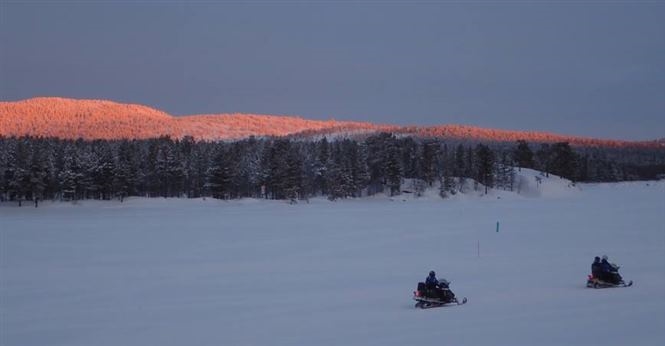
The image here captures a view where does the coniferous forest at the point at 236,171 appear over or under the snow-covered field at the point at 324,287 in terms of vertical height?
over

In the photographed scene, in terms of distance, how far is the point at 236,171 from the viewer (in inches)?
3802

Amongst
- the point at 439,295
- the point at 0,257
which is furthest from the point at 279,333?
the point at 0,257

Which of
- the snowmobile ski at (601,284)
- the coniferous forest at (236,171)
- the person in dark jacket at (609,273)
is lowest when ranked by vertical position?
the snowmobile ski at (601,284)

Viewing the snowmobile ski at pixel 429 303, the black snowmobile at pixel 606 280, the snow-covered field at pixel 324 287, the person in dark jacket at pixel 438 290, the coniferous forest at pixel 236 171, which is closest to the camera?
the snow-covered field at pixel 324 287

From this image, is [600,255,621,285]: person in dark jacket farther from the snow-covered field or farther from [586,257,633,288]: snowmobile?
the snow-covered field

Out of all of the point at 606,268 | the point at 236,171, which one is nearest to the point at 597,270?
the point at 606,268

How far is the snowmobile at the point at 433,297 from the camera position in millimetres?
16672

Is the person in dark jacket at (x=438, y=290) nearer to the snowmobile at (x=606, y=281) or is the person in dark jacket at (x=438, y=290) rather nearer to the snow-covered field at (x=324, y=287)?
the snow-covered field at (x=324, y=287)

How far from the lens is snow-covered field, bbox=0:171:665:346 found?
13.5m

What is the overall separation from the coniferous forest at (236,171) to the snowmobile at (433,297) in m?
73.4

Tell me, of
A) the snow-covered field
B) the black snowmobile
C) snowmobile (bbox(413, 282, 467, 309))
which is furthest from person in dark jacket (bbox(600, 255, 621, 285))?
snowmobile (bbox(413, 282, 467, 309))

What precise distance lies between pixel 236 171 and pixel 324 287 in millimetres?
78379

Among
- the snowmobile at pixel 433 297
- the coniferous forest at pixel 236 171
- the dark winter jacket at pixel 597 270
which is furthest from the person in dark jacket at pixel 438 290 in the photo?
the coniferous forest at pixel 236 171

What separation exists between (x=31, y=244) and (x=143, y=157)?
A: 2618 inches
